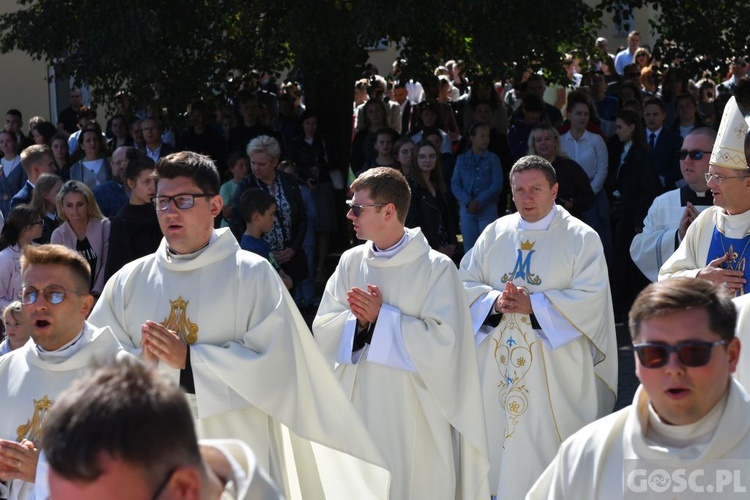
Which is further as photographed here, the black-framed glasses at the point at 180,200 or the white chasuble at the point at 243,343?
the black-framed glasses at the point at 180,200

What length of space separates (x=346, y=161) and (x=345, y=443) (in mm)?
9355

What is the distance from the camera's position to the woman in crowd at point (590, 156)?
12070mm

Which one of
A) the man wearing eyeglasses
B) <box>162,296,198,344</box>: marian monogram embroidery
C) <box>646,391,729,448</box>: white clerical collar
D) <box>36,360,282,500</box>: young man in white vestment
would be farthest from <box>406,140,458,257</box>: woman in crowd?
<box>36,360,282,500</box>: young man in white vestment

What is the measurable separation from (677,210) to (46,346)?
515 centimetres

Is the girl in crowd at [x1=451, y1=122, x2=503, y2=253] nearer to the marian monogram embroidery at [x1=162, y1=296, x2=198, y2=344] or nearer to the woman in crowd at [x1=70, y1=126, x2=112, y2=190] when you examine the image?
the woman in crowd at [x1=70, y1=126, x2=112, y2=190]

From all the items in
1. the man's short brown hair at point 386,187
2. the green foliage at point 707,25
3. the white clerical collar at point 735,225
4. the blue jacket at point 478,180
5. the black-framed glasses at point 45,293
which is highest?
the green foliage at point 707,25

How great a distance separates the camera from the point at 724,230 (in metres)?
6.61

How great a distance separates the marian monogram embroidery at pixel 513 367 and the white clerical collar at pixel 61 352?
3542 mm

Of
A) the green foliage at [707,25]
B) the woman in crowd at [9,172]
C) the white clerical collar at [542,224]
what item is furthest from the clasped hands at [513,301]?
the woman in crowd at [9,172]

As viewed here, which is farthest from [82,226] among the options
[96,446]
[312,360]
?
[96,446]

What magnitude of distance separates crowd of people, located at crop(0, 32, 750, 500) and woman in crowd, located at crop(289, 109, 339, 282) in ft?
3.54

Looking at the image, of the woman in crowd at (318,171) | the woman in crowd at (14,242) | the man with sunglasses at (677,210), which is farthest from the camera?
the woman in crowd at (318,171)

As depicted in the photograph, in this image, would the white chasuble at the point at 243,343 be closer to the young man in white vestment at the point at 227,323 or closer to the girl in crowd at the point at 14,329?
the young man in white vestment at the point at 227,323

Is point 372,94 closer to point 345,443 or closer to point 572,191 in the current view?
point 572,191
